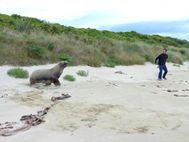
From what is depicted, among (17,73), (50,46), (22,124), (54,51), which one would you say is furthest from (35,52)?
(22,124)

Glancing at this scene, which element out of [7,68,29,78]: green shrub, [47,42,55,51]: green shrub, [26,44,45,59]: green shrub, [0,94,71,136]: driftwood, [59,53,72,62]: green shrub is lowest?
[0,94,71,136]: driftwood

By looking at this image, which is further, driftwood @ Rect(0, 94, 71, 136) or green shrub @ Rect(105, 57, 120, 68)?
green shrub @ Rect(105, 57, 120, 68)

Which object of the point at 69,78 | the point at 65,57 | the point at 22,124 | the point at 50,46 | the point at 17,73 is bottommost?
the point at 22,124

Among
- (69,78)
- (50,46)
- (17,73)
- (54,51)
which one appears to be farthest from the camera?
(50,46)

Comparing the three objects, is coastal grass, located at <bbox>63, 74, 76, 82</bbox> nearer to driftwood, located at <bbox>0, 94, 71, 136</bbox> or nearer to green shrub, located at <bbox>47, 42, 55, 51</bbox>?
green shrub, located at <bbox>47, 42, 55, 51</bbox>

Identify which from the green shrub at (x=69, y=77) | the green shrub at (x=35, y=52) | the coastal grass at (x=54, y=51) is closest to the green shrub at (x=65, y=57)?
the coastal grass at (x=54, y=51)

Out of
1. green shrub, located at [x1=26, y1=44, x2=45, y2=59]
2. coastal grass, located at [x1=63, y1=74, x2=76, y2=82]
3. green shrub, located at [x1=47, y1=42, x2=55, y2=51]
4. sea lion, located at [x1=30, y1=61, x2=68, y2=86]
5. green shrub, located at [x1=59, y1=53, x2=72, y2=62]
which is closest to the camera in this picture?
sea lion, located at [x1=30, y1=61, x2=68, y2=86]

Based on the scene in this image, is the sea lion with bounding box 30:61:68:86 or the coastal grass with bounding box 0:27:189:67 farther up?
the coastal grass with bounding box 0:27:189:67

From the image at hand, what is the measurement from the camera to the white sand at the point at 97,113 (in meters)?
8.76

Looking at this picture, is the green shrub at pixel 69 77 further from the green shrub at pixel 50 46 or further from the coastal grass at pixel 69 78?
the green shrub at pixel 50 46

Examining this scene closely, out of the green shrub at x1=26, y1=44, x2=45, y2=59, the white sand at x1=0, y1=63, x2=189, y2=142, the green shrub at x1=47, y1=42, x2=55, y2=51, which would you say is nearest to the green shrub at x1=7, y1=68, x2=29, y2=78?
the white sand at x1=0, y1=63, x2=189, y2=142

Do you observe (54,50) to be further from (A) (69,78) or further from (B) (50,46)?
(A) (69,78)

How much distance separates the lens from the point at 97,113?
432 inches

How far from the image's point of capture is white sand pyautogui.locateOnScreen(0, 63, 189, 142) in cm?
876
